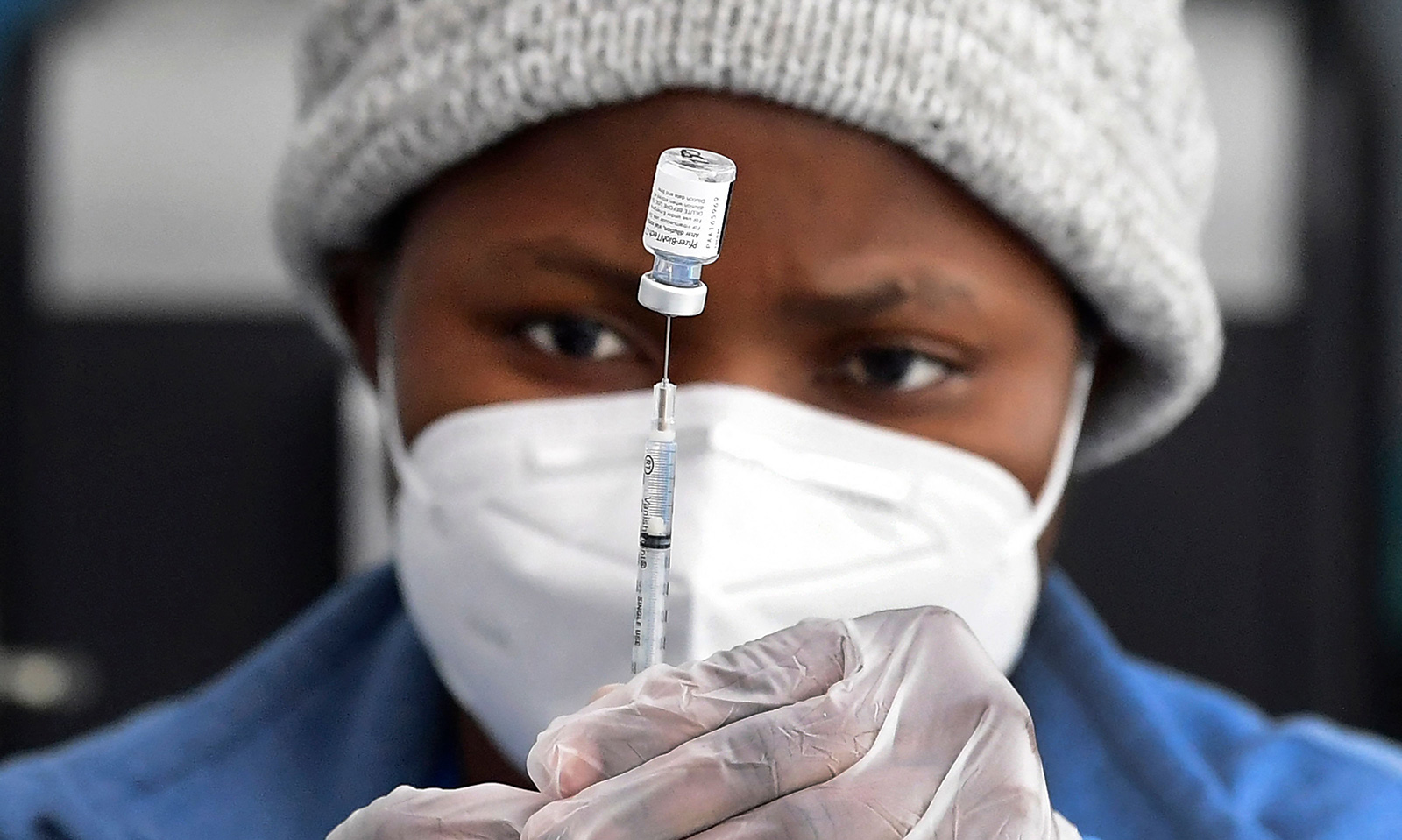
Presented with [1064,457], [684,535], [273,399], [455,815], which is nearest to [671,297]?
[684,535]

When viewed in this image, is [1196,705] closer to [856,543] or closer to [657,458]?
[856,543]

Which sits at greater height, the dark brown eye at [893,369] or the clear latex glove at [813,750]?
the dark brown eye at [893,369]

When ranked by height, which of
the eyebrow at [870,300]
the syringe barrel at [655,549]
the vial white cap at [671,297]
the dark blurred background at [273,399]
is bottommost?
the dark blurred background at [273,399]

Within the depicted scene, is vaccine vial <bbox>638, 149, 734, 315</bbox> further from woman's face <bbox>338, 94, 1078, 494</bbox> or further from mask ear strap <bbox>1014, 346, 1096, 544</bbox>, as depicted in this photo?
mask ear strap <bbox>1014, 346, 1096, 544</bbox>

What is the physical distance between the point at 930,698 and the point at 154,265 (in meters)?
1.75

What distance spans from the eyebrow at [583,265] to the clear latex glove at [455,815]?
282 millimetres

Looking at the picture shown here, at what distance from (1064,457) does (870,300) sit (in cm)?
19

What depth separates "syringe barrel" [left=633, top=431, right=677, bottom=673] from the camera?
530 mm

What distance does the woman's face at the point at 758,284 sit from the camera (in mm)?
638

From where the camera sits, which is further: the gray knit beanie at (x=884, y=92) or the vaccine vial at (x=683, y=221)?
the gray knit beanie at (x=884, y=92)

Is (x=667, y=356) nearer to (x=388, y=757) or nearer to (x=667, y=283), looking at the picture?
(x=667, y=283)

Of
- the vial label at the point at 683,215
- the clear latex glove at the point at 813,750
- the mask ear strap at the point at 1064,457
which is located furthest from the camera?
the mask ear strap at the point at 1064,457

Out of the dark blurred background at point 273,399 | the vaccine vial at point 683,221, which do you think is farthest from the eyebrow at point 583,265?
the dark blurred background at point 273,399

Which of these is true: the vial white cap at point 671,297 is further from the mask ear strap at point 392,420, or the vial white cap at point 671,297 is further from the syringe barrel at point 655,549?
the mask ear strap at point 392,420
